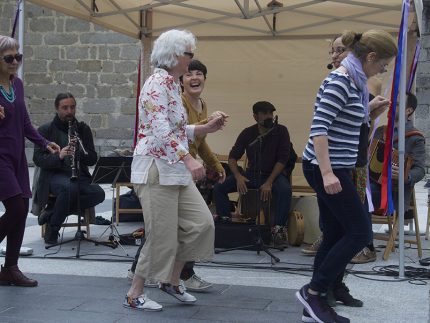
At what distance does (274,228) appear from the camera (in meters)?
7.35

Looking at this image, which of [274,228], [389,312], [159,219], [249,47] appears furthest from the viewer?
[249,47]

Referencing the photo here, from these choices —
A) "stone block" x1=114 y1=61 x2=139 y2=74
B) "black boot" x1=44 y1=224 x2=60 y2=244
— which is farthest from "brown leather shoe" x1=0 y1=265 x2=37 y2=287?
"stone block" x1=114 y1=61 x2=139 y2=74

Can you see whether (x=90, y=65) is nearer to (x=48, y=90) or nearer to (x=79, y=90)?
(x=79, y=90)

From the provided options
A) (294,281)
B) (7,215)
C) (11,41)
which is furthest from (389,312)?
(11,41)

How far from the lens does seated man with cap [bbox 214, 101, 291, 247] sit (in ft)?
24.3

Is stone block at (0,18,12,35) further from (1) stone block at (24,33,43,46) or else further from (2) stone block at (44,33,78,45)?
(2) stone block at (44,33,78,45)

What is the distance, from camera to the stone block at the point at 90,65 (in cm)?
1662

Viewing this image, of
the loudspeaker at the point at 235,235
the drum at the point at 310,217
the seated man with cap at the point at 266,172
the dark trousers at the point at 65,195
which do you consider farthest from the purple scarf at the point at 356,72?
the dark trousers at the point at 65,195

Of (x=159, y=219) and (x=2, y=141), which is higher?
(x=2, y=141)

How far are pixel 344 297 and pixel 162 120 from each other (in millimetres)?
1679

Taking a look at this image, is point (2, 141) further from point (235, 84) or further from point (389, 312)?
point (235, 84)

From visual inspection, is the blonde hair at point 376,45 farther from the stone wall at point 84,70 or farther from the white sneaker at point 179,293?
the stone wall at point 84,70

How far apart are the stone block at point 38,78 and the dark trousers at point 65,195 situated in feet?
33.3

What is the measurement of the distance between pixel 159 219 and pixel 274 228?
3.12 m
